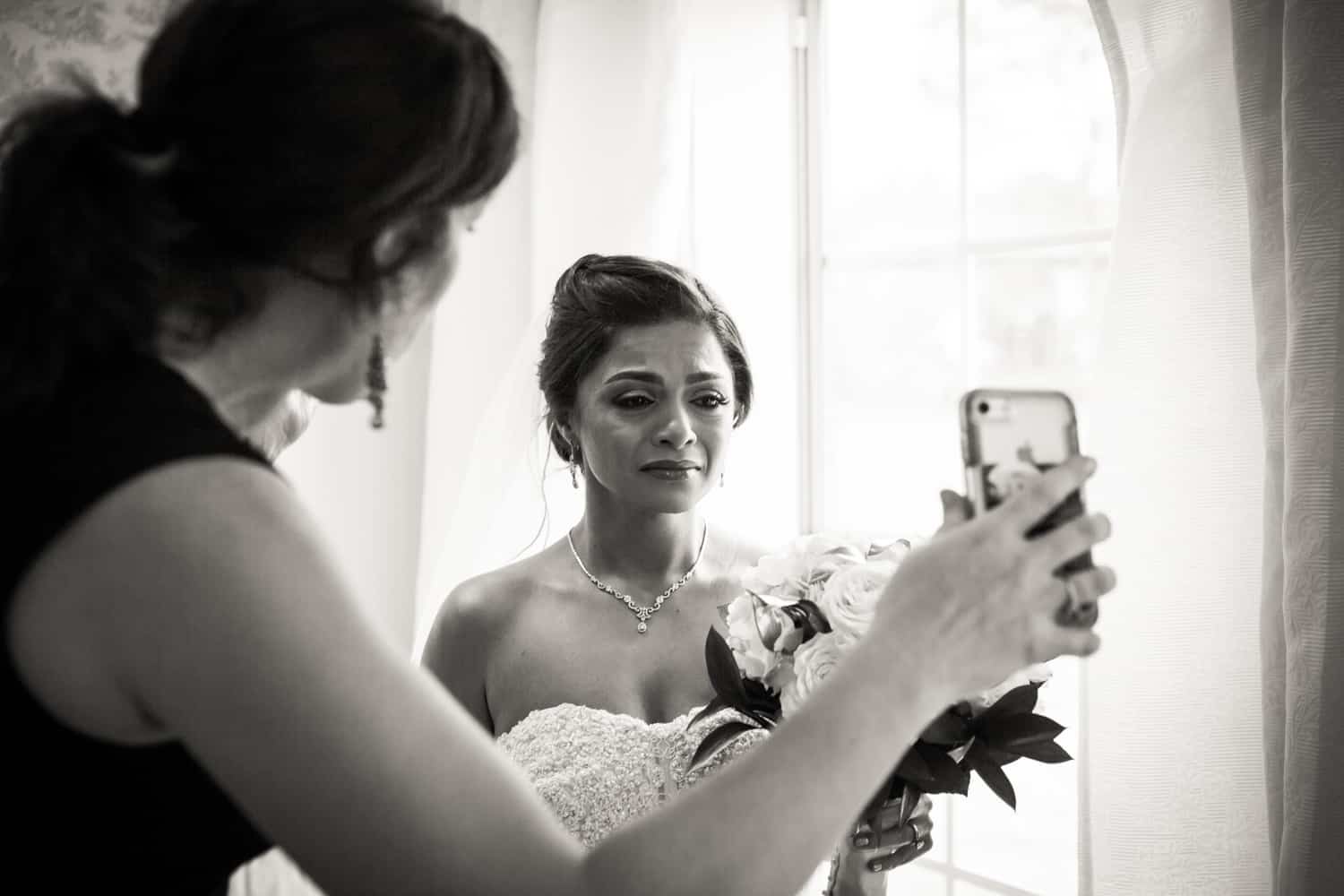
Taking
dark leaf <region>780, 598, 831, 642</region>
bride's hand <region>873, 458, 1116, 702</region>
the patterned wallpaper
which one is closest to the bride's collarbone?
dark leaf <region>780, 598, 831, 642</region>

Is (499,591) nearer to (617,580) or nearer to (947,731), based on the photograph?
(617,580)

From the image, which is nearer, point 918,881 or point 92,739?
point 92,739

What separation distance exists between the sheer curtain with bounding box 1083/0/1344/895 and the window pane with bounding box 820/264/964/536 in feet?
2.24

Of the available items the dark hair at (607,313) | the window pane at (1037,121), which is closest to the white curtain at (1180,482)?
the window pane at (1037,121)

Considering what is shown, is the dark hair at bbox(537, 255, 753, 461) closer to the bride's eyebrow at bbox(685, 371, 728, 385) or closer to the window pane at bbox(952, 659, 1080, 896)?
the bride's eyebrow at bbox(685, 371, 728, 385)

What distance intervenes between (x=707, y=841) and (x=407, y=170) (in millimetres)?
441

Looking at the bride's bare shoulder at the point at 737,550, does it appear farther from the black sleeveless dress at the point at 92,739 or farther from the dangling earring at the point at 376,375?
the black sleeveless dress at the point at 92,739

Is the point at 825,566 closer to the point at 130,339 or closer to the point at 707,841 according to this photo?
the point at 707,841

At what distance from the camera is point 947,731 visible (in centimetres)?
117

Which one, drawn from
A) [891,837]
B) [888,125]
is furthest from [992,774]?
[888,125]

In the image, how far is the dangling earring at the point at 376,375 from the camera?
82 centimetres

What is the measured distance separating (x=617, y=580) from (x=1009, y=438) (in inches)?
37.6

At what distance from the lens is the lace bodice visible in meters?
1.54

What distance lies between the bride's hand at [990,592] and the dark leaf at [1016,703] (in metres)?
0.42
